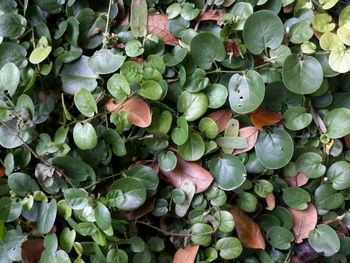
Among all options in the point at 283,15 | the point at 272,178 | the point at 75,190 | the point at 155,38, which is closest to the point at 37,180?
the point at 75,190

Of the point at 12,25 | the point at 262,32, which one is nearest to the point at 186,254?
the point at 262,32

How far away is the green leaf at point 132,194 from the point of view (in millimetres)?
816

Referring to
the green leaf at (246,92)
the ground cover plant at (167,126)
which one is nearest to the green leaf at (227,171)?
the ground cover plant at (167,126)

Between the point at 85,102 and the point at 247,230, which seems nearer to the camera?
the point at 85,102

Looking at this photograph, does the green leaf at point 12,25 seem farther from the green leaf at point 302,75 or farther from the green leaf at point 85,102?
the green leaf at point 302,75

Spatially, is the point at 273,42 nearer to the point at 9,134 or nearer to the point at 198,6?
the point at 198,6

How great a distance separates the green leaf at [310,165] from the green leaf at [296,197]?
47 millimetres

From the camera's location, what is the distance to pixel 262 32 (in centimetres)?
84

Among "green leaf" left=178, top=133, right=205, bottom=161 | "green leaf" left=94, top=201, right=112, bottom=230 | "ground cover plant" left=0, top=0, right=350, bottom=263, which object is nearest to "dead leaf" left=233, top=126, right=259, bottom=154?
"ground cover plant" left=0, top=0, right=350, bottom=263

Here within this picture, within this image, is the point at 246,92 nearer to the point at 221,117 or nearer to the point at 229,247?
the point at 221,117

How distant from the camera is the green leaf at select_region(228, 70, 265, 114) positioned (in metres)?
0.82

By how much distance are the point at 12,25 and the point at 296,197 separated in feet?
2.59

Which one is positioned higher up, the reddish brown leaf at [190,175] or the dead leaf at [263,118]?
the dead leaf at [263,118]

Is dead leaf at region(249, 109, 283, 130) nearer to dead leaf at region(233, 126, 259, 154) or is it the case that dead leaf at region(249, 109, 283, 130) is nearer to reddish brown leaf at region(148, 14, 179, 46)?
dead leaf at region(233, 126, 259, 154)
